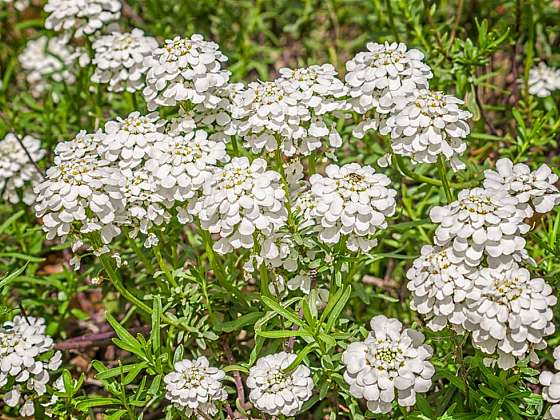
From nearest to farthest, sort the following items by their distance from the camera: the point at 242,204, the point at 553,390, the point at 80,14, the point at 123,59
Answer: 1. the point at 553,390
2. the point at 242,204
3. the point at 123,59
4. the point at 80,14

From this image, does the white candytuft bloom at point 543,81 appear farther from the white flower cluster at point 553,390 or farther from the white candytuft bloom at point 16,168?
the white candytuft bloom at point 16,168

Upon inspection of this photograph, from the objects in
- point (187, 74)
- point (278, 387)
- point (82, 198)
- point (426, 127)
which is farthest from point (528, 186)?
point (82, 198)

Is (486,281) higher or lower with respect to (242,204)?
lower

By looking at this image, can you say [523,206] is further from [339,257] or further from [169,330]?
[169,330]

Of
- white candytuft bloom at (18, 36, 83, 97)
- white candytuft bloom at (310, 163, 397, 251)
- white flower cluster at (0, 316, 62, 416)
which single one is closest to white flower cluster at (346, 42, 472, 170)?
white candytuft bloom at (310, 163, 397, 251)

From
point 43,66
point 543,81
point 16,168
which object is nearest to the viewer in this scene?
point 16,168

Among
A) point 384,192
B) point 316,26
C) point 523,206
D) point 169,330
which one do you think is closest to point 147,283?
point 169,330

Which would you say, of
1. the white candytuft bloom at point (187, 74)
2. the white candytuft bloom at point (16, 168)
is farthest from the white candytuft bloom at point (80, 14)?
the white candytuft bloom at point (187, 74)

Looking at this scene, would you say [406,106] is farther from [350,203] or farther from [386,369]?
[386,369]
